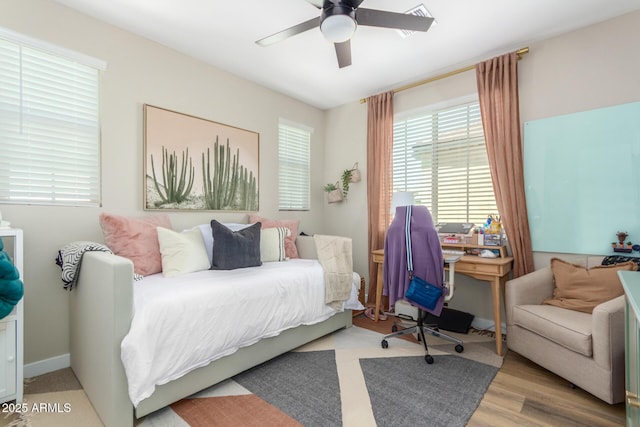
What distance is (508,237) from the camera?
275 cm

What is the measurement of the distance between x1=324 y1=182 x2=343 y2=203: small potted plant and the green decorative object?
1824 mm

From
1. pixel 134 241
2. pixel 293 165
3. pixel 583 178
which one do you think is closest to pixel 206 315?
pixel 134 241

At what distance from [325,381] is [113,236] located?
71.1 inches

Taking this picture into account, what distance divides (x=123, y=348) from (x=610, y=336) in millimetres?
2600

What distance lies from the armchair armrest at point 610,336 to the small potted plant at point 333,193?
2.79 metres

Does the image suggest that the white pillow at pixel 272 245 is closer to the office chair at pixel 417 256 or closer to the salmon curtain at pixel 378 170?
the office chair at pixel 417 256

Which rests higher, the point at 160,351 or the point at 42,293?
the point at 42,293

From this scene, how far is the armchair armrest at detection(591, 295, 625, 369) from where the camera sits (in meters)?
1.66

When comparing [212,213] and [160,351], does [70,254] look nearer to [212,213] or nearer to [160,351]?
[160,351]

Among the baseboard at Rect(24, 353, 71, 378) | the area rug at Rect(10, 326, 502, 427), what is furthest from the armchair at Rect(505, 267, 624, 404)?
the baseboard at Rect(24, 353, 71, 378)

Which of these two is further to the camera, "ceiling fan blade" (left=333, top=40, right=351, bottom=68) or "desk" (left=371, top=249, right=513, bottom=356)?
"desk" (left=371, top=249, right=513, bottom=356)

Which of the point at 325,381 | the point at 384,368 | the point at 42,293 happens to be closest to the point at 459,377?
the point at 384,368

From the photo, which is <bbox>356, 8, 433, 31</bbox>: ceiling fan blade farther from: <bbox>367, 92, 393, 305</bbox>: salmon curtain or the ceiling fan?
<bbox>367, 92, 393, 305</bbox>: salmon curtain

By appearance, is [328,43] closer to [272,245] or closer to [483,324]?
[272,245]
